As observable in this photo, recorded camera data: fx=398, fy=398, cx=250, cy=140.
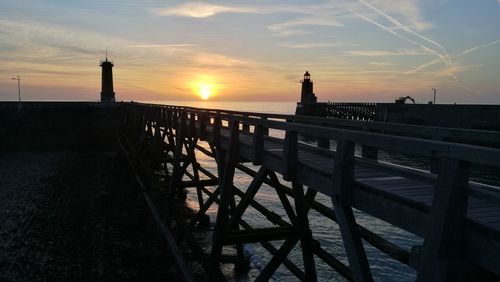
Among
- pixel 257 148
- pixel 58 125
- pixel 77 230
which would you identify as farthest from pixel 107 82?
pixel 257 148

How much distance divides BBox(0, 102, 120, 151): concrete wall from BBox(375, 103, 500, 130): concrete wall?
101 feet

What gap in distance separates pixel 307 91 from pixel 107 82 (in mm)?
33698

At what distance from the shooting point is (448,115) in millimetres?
37312

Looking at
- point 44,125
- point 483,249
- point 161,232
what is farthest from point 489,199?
point 44,125

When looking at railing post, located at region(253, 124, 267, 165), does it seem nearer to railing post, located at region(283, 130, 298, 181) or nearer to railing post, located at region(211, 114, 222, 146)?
railing post, located at region(283, 130, 298, 181)

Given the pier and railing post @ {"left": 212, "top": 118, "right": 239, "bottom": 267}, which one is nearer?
the pier

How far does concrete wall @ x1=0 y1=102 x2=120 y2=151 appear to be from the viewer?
126 feet

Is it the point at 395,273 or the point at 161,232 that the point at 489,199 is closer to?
the point at 395,273

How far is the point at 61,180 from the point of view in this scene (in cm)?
2192

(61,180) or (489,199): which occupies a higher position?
(489,199)

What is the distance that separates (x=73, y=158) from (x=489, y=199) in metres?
32.2

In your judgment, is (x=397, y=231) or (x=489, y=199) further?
(x=397, y=231)

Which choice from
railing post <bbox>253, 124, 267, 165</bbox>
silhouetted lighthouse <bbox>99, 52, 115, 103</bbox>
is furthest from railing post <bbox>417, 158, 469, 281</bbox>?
silhouetted lighthouse <bbox>99, 52, 115, 103</bbox>

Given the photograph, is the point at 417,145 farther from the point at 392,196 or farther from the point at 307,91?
the point at 307,91
